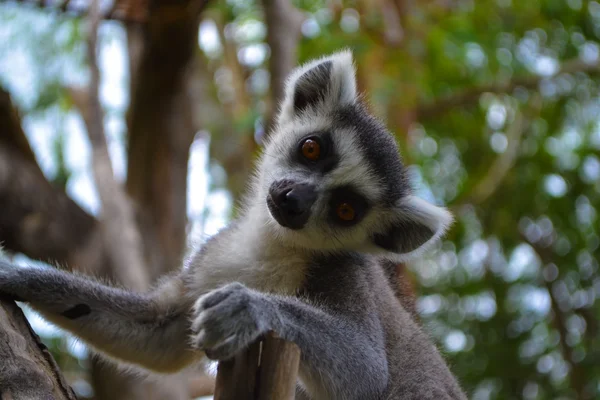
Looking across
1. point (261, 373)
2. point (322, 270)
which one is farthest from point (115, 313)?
point (261, 373)

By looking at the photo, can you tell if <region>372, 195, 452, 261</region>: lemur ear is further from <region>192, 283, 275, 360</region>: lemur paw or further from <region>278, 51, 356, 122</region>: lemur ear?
→ <region>192, 283, 275, 360</region>: lemur paw

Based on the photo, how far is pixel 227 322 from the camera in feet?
9.24

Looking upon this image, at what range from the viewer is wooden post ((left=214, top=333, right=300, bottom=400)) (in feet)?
7.73

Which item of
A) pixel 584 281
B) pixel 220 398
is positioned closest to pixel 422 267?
pixel 584 281

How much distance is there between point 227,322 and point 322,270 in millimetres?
1131

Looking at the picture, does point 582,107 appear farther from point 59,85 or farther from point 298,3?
point 59,85

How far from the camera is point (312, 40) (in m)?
8.24

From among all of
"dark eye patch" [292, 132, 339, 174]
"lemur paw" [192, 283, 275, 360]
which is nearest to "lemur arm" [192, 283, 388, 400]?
"lemur paw" [192, 283, 275, 360]

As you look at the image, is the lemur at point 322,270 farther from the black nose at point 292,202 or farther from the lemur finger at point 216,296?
the lemur finger at point 216,296

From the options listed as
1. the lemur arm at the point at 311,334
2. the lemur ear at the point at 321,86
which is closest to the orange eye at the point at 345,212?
the lemur arm at the point at 311,334

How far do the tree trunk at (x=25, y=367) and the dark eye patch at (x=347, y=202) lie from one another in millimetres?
1653

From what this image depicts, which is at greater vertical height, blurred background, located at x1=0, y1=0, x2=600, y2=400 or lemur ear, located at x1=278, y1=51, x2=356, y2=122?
lemur ear, located at x1=278, y1=51, x2=356, y2=122

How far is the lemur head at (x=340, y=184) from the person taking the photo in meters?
3.83

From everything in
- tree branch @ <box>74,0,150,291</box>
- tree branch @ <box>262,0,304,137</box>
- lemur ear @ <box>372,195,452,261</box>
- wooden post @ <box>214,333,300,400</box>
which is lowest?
tree branch @ <box>74,0,150,291</box>
